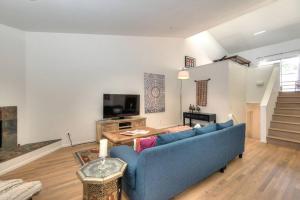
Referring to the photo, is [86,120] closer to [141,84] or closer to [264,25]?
[141,84]

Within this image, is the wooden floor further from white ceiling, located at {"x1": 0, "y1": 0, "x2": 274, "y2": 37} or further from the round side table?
white ceiling, located at {"x1": 0, "y1": 0, "x2": 274, "y2": 37}

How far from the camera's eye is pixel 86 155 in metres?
3.51

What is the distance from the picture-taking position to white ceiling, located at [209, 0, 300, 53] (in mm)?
5270

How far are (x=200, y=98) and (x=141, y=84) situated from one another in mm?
2238

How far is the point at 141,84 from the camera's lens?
555 centimetres

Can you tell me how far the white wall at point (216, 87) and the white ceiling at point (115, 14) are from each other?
4.81 ft

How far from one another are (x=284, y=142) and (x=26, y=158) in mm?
6019

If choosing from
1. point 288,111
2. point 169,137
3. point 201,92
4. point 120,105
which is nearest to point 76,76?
point 120,105

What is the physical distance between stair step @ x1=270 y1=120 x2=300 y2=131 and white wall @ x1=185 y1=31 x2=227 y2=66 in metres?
3.76

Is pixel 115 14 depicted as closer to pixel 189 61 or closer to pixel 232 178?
pixel 232 178

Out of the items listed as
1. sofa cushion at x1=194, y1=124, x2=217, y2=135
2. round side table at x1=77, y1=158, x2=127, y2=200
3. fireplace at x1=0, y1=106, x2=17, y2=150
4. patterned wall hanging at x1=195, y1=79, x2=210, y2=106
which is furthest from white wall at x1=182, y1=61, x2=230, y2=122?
fireplace at x1=0, y1=106, x2=17, y2=150

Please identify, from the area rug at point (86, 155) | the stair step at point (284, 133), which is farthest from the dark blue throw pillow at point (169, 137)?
the stair step at point (284, 133)

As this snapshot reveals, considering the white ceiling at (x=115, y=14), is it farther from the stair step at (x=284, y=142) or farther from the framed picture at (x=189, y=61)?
the stair step at (x=284, y=142)

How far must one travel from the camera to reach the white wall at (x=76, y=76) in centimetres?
394
